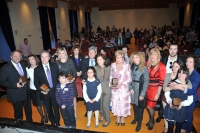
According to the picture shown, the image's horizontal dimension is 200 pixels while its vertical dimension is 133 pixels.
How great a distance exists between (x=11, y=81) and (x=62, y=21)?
10.9 m

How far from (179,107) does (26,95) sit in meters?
2.68

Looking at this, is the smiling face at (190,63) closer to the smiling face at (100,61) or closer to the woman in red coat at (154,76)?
the woman in red coat at (154,76)

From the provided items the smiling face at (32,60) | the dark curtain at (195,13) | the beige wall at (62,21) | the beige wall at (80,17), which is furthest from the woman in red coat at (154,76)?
the beige wall at (80,17)

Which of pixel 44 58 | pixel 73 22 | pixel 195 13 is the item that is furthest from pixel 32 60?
pixel 195 13

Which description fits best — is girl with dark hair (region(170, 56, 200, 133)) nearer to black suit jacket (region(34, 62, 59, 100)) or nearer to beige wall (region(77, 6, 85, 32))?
black suit jacket (region(34, 62, 59, 100))

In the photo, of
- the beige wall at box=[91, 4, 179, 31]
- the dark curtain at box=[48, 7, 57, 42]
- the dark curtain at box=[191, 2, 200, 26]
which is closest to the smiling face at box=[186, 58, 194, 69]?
the dark curtain at box=[48, 7, 57, 42]

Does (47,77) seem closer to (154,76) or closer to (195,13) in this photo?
(154,76)

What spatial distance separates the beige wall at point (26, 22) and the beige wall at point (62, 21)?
2826 millimetres

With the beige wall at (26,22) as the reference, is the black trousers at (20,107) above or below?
below

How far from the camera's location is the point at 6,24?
722cm

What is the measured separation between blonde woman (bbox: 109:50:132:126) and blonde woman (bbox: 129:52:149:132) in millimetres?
95

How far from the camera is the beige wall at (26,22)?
7.83 meters

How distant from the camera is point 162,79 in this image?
277cm

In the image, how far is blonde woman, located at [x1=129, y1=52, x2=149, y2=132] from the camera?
Result: 2790 mm
